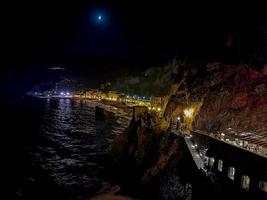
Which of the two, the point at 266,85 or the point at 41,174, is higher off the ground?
the point at 266,85

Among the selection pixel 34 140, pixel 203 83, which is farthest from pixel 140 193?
pixel 34 140

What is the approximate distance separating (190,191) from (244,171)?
8468 millimetres

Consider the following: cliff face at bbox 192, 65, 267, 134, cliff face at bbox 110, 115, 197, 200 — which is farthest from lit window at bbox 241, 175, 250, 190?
cliff face at bbox 192, 65, 267, 134

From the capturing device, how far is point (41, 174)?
43.4m

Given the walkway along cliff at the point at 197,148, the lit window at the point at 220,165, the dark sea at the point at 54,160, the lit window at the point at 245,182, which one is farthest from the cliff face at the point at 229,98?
the dark sea at the point at 54,160

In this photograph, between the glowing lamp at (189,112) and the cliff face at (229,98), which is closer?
the cliff face at (229,98)

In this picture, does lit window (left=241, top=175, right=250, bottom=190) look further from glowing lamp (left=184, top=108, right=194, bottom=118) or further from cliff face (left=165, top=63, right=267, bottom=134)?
glowing lamp (left=184, top=108, right=194, bottom=118)

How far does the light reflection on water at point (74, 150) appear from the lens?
41.4 metres

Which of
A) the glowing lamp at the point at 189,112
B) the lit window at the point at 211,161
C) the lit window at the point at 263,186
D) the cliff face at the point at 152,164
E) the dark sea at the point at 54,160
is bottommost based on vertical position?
the dark sea at the point at 54,160

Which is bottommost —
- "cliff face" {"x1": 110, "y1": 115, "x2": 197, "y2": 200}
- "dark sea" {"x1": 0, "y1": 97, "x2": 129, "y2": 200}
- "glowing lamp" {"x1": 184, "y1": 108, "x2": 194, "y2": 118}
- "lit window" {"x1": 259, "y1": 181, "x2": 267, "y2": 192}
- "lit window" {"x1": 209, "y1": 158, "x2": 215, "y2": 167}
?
"dark sea" {"x1": 0, "y1": 97, "x2": 129, "y2": 200}

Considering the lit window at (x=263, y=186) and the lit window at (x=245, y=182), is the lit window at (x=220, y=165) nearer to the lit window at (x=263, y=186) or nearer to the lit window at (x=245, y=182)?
the lit window at (x=245, y=182)

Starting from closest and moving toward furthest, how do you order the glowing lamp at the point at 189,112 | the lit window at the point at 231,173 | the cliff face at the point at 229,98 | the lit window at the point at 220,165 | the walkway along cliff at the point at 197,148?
the walkway along cliff at the point at 197,148 < the lit window at the point at 231,173 < the lit window at the point at 220,165 < the cliff face at the point at 229,98 < the glowing lamp at the point at 189,112

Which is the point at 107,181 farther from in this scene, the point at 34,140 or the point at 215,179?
the point at 34,140

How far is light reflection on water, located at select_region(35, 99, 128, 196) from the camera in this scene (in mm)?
41406
